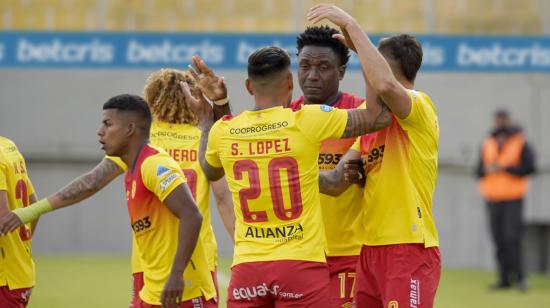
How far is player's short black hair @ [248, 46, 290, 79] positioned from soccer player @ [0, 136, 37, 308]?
1.81 metres

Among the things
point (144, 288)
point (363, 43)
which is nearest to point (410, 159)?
point (363, 43)

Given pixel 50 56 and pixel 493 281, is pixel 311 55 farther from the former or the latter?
pixel 50 56

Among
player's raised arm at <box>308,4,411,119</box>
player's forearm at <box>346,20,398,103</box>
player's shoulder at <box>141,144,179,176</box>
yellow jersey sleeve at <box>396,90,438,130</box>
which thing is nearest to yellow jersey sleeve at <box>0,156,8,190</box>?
player's shoulder at <box>141,144,179,176</box>

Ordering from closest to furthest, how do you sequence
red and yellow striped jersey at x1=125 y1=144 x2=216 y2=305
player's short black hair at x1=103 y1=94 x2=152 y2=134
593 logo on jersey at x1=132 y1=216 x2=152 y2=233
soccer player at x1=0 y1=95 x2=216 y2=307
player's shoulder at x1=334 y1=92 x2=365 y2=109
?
soccer player at x1=0 y1=95 x2=216 y2=307 < red and yellow striped jersey at x1=125 y1=144 x2=216 y2=305 < 593 logo on jersey at x1=132 y1=216 x2=152 y2=233 < player's short black hair at x1=103 y1=94 x2=152 y2=134 < player's shoulder at x1=334 y1=92 x2=365 y2=109

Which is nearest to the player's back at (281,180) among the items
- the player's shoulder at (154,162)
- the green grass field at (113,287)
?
the player's shoulder at (154,162)

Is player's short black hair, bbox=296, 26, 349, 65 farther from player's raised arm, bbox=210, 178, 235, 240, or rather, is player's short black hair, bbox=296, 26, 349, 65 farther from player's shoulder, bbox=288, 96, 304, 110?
player's raised arm, bbox=210, 178, 235, 240

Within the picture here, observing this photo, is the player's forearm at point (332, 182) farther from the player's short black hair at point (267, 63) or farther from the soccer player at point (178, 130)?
the soccer player at point (178, 130)

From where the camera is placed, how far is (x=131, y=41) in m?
16.9

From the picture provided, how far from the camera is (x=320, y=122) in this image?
588 centimetres

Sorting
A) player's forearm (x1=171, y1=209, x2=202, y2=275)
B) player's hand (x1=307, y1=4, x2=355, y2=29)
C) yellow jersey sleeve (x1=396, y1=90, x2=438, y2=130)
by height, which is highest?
player's hand (x1=307, y1=4, x2=355, y2=29)

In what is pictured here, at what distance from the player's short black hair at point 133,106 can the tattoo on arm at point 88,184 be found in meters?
0.71

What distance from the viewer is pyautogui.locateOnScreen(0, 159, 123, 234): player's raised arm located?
6.51 m

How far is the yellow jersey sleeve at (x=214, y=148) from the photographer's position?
6.11 m

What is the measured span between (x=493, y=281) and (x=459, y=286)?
0.88m
